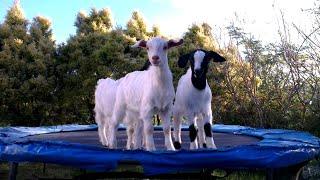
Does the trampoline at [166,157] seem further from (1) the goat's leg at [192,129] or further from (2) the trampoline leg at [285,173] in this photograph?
(1) the goat's leg at [192,129]

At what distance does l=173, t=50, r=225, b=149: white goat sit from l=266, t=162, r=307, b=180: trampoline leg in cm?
53

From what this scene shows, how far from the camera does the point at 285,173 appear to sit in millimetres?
4129

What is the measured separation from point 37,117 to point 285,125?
414 cm

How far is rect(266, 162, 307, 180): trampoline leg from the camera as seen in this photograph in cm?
362

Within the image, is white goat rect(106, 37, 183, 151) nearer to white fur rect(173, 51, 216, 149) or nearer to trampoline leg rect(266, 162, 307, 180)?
white fur rect(173, 51, 216, 149)

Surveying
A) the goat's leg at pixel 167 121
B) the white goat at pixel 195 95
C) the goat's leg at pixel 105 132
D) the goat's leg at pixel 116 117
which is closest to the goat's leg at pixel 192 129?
the white goat at pixel 195 95

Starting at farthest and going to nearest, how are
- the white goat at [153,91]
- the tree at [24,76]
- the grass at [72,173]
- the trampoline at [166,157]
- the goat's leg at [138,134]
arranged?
the tree at [24,76] < the grass at [72,173] < the goat's leg at [138,134] < the white goat at [153,91] < the trampoline at [166,157]

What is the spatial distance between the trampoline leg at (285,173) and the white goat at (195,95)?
0.53 metres

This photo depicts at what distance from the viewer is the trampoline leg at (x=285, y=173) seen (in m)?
3.62

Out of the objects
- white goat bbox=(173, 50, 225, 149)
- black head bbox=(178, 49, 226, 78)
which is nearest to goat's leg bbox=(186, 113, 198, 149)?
white goat bbox=(173, 50, 225, 149)

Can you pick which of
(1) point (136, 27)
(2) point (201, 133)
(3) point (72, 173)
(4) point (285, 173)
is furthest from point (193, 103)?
(1) point (136, 27)

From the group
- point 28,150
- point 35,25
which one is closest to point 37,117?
point 35,25

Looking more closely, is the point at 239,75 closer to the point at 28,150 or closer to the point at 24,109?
the point at 24,109

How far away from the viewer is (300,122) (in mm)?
7578
